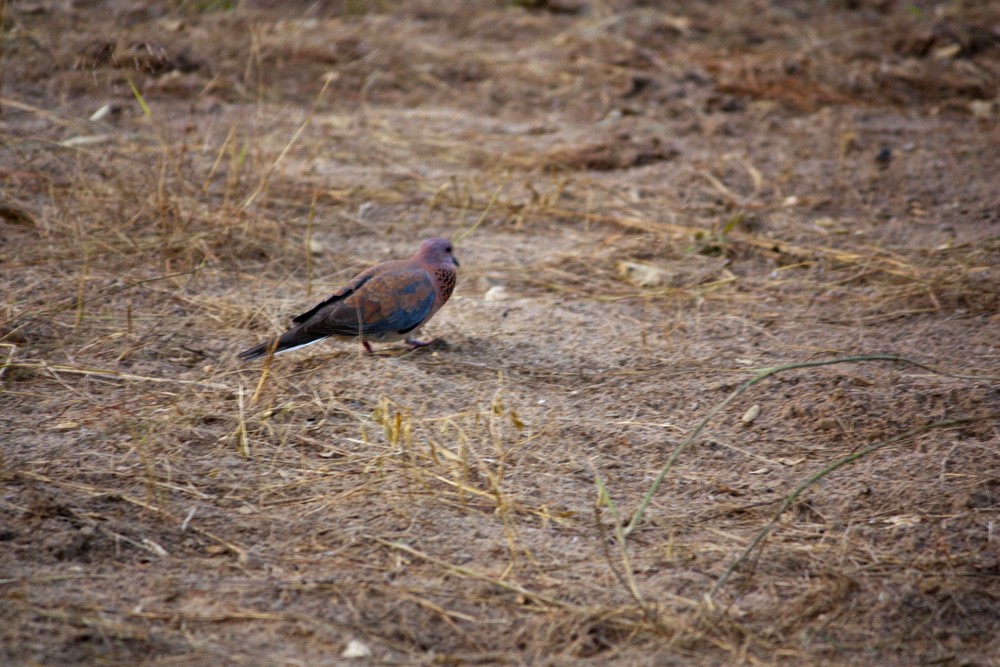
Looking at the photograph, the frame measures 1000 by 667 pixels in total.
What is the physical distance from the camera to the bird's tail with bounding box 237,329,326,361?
3.42m

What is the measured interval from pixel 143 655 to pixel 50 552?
49 centimetres

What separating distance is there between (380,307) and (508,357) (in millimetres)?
489

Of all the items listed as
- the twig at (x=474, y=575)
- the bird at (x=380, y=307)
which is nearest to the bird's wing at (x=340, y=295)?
the bird at (x=380, y=307)

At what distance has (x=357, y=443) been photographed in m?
3.04

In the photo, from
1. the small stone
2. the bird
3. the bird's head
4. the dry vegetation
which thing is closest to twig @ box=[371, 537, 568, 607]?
the dry vegetation

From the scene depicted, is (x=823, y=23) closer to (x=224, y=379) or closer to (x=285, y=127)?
(x=285, y=127)

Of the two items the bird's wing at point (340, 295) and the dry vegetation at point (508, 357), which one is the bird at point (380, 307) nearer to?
the bird's wing at point (340, 295)

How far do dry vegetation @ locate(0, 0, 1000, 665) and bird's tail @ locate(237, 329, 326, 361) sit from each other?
7cm

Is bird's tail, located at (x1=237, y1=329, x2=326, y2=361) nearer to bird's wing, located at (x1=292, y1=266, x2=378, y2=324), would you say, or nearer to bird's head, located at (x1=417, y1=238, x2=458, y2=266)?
bird's wing, located at (x1=292, y1=266, x2=378, y2=324)

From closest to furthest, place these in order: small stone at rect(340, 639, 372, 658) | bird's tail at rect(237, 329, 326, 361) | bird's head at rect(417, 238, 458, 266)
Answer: small stone at rect(340, 639, 372, 658), bird's tail at rect(237, 329, 326, 361), bird's head at rect(417, 238, 458, 266)

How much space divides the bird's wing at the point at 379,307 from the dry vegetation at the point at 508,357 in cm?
13

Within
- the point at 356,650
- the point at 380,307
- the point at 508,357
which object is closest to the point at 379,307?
the point at 380,307

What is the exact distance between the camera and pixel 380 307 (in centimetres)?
355

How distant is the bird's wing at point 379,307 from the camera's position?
137 inches
